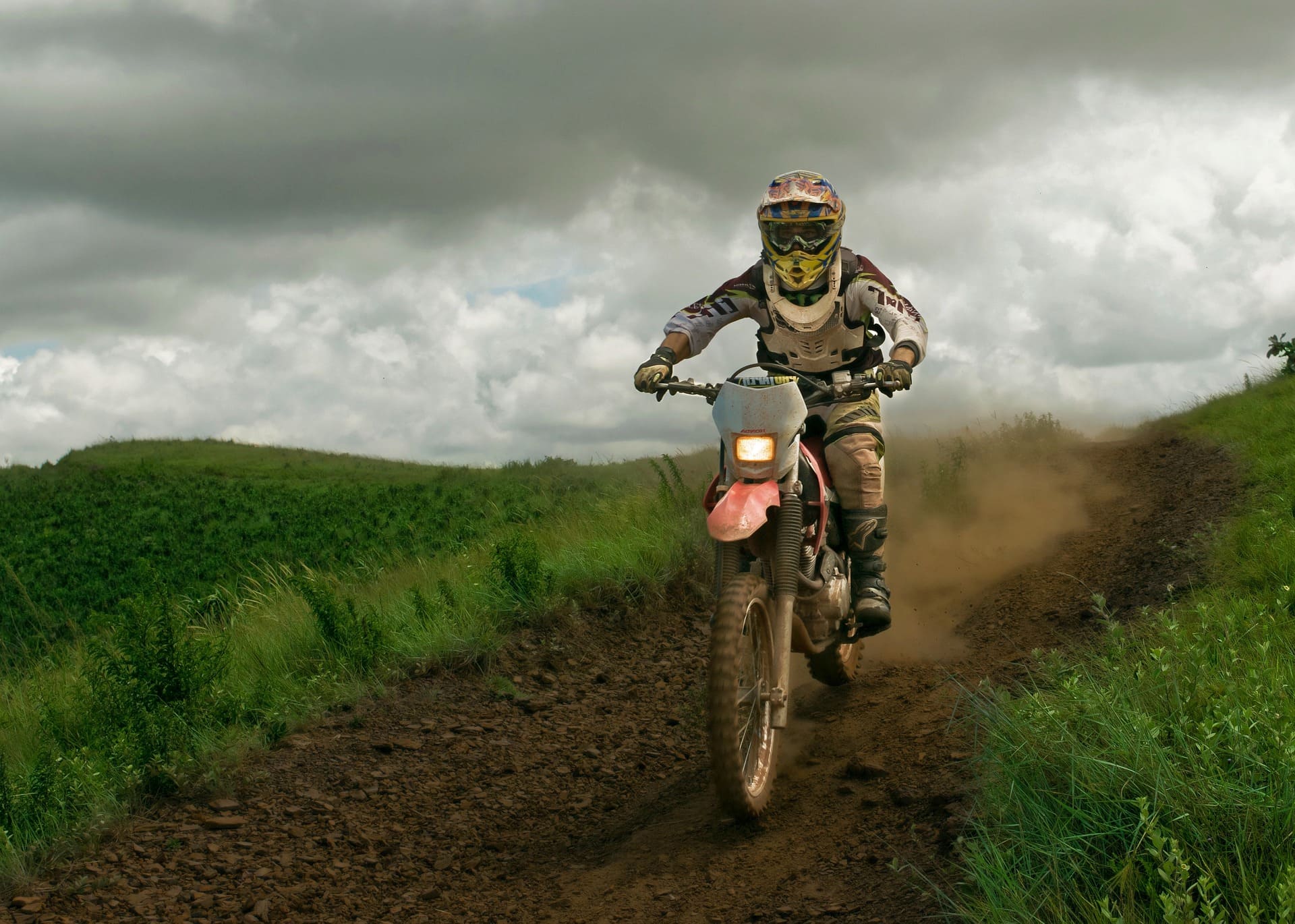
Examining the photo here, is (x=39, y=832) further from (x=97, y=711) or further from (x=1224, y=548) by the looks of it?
(x=1224, y=548)

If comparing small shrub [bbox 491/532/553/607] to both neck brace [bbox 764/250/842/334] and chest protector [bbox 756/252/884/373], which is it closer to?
chest protector [bbox 756/252/884/373]

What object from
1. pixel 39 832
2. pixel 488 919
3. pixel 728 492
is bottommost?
pixel 488 919

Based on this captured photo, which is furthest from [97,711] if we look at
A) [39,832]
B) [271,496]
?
[271,496]

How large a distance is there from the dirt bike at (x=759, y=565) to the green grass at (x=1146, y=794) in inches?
38.4

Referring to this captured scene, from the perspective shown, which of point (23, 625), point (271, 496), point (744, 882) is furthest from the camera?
point (271, 496)

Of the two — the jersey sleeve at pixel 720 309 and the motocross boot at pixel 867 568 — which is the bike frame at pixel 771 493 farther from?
the jersey sleeve at pixel 720 309

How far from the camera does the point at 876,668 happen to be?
7152mm

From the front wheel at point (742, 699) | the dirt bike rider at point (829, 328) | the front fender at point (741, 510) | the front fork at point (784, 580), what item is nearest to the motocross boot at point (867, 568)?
the dirt bike rider at point (829, 328)

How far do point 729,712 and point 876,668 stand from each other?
316 centimetres

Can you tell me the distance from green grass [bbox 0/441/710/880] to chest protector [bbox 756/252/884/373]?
286 centimetres

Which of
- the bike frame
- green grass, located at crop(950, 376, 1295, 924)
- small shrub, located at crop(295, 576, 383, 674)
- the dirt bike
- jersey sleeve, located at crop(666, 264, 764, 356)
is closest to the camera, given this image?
green grass, located at crop(950, 376, 1295, 924)

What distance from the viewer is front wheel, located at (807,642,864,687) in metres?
6.05

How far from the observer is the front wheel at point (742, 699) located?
4.29 metres

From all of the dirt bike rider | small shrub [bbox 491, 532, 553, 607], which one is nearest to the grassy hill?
small shrub [bbox 491, 532, 553, 607]
